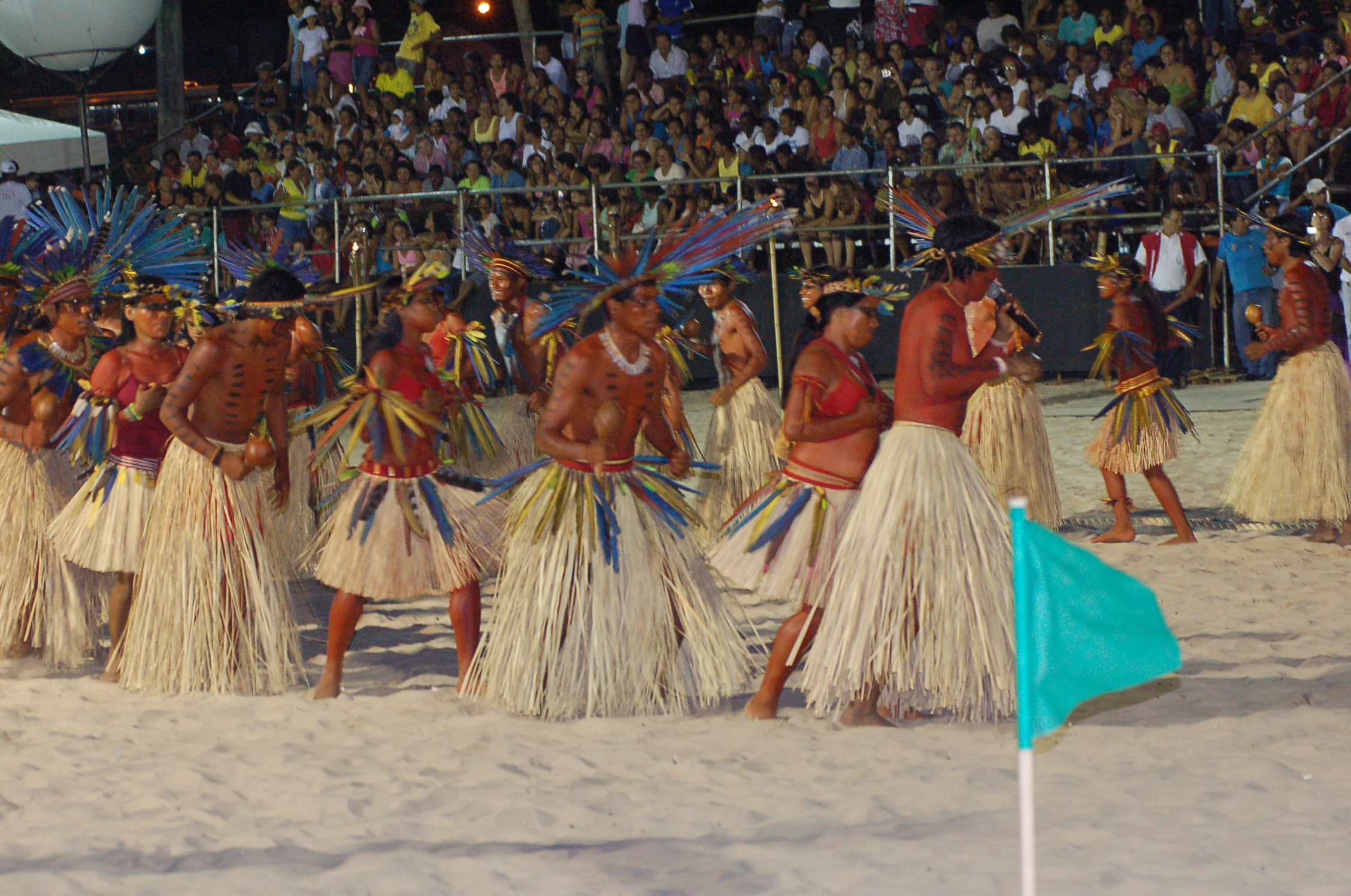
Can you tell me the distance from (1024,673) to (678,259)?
2284 mm

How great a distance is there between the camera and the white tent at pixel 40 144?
35.3 feet

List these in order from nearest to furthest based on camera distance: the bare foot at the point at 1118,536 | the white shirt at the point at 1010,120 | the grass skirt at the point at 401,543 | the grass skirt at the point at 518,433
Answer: the grass skirt at the point at 401,543, the grass skirt at the point at 518,433, the bare foot at the point at 1118,536, the white shirt at the point at 1010,120

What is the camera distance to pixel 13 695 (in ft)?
17.2

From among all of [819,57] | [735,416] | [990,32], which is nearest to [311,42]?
[819,57]

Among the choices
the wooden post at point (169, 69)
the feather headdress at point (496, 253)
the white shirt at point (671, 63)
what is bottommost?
the feather headdress at point (496, 253)

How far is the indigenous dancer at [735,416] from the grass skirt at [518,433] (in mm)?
829

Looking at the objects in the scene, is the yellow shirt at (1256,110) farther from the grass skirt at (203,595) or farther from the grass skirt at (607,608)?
the grass skirt at (203,595)

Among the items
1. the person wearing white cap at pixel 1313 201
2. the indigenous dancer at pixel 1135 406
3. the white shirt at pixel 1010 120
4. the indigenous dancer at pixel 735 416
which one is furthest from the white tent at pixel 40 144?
the person wearing white cap at pixel 1313 201

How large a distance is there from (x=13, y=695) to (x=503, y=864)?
2591 millimetres

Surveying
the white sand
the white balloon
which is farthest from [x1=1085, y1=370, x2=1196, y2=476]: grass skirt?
the white balloon

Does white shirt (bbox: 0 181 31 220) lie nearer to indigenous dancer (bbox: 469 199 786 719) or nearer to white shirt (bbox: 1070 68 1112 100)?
white shirt (bbox: 1070 68 1112 100)

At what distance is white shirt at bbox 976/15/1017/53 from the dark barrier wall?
98.7 inches

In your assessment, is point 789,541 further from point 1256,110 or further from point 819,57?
point 819,57

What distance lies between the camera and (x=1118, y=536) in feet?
24.6
